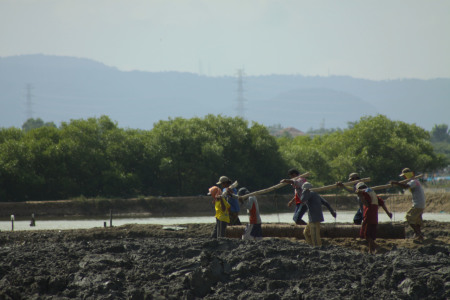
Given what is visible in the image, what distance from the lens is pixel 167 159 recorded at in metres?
43.3

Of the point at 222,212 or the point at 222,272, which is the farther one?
the point at 222,212

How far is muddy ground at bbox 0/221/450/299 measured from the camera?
11891 millimetres

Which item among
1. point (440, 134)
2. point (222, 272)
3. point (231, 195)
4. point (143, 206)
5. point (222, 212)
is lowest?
point (222, 272)

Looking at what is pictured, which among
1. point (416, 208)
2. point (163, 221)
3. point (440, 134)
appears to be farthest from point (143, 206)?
point (440, 134)

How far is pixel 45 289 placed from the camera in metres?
12.9

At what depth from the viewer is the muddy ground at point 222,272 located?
468 inches

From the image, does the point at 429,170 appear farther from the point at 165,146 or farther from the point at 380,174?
the point at 165,146

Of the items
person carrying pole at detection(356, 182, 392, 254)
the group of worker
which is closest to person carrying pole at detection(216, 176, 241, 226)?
the group of worker

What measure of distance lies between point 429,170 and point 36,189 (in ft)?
105

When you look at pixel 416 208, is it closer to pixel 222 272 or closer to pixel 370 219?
pixel 370 219

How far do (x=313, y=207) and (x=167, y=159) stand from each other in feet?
92.6

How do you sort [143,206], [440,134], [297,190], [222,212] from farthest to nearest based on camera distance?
[440,134], [143,206], [222,212], [297,190]

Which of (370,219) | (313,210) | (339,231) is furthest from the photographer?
(339,231)

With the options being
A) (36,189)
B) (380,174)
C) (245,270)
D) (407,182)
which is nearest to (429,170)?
(380,174)
